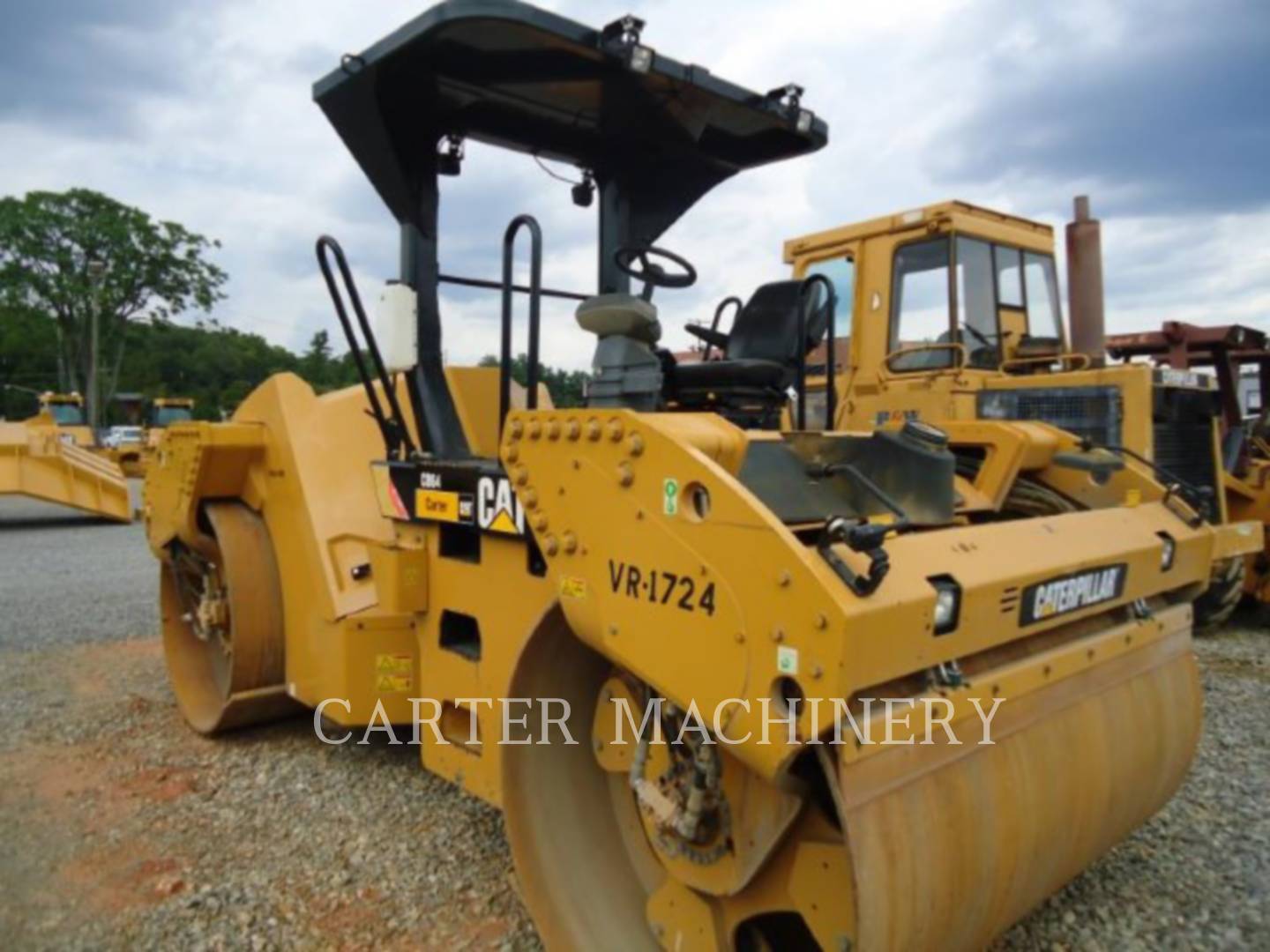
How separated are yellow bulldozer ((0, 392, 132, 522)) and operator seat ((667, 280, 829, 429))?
1211 centimetres

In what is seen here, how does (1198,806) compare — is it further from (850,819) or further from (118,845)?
A: (118,845)

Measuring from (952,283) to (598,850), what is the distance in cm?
527

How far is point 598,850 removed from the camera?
2559 mm

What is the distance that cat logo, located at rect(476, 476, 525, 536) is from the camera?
2652 millimetres

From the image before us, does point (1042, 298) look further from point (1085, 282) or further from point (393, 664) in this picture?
point (393, 664)

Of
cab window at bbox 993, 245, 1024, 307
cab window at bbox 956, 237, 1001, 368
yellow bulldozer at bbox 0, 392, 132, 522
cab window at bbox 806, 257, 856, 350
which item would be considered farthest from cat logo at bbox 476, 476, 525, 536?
yellow bulldozer at bbox 0, 392, 132, 522

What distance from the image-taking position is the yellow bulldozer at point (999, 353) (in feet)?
19.2

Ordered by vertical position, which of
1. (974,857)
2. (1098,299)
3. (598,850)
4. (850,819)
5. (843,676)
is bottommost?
(598,850)

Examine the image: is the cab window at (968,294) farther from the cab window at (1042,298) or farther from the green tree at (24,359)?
the green tree at (24,359)

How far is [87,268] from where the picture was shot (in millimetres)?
34219

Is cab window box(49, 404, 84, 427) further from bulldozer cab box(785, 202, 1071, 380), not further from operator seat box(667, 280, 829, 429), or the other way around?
operator seat box(667, 280, 829, 429)

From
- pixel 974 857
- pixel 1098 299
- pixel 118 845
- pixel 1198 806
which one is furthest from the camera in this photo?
pixel 1098 299

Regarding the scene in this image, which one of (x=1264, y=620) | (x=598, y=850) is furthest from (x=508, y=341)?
(x=1264, y=620)

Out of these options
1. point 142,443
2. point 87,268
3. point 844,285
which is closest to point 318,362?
point 87,268
